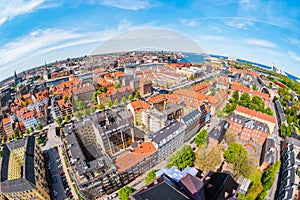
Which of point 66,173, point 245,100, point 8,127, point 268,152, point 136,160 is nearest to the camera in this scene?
point 136,160

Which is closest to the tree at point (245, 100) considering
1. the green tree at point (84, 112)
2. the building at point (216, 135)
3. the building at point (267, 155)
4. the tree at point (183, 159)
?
the building at point (267, 155)

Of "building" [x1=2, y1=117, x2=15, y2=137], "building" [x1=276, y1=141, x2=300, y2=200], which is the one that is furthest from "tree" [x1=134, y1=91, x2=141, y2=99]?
"building" [x1=2, y1=117, x2=15, y2=137]

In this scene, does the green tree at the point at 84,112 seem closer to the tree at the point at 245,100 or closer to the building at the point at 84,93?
the building at the point at 84,93

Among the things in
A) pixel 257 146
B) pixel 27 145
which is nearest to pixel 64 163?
pixel 27 145

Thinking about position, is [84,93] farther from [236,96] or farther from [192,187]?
[236,96]

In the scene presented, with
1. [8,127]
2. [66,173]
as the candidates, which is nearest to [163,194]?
[66,173]

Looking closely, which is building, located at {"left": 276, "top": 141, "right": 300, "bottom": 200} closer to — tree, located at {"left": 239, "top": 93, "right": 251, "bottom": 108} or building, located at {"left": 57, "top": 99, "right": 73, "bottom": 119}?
tree, located at {"left": 239, "top": 93, "right": 251, "bottom": 108}
